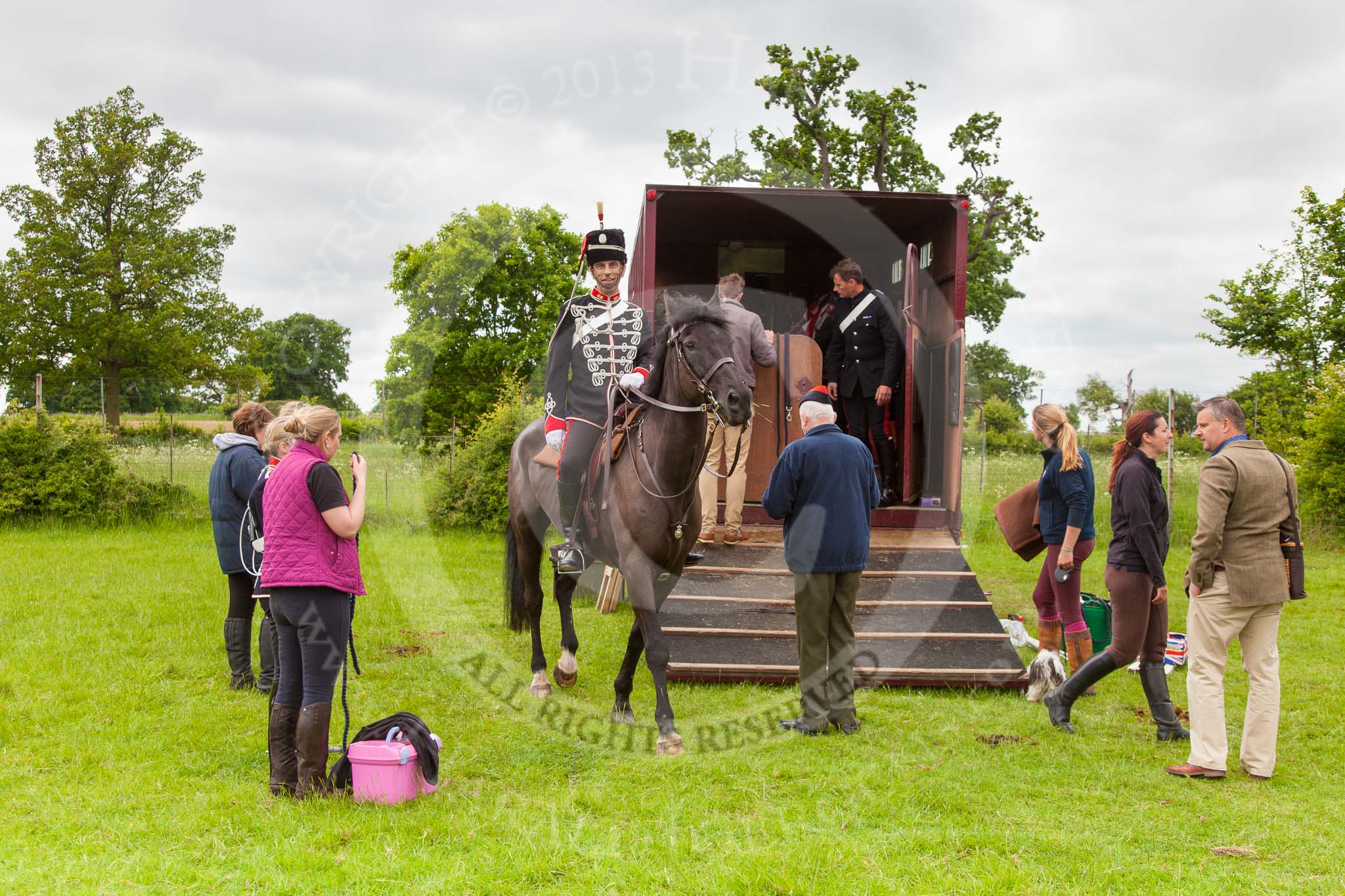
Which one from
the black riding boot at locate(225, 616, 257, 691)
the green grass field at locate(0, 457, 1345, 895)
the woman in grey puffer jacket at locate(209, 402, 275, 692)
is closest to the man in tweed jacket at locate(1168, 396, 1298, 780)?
the green grass field at locate(0, 457, 1345, 895)

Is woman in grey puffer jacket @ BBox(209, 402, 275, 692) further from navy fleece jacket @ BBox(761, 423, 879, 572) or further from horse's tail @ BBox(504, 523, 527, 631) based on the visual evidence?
navy fleece jacket @ BBox(761, 423, 879, 572)

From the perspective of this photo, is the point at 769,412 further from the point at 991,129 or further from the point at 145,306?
the point at 991,129

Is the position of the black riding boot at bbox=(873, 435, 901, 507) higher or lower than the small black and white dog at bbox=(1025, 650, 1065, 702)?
higher

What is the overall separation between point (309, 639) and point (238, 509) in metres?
2.08

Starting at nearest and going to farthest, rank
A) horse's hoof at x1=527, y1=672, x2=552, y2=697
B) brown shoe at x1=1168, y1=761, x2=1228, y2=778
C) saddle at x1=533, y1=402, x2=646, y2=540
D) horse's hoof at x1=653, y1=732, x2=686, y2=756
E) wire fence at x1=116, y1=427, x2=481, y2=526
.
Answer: brown shoe at x1=1168, y1=761, x2=1228, y2=778 < horse's hoof at x1=653, y1=732, x2=686, y2=756 < saddle at x1=533, y1=402, x2=646, y2=540 < horse's hoof at x1=527, y1=672, x2=552, y2=697 < wire fence at x1=116, y1=427, x2=481, y2=526

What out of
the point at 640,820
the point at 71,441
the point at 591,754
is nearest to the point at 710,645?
the point at 591,754

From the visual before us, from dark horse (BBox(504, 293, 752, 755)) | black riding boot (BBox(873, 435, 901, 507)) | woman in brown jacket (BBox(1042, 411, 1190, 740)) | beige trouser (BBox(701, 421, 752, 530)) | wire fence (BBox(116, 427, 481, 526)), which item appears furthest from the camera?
wire fence (BBox(116, 427, 481, 526))

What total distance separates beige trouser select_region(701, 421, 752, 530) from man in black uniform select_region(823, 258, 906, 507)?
914 millimetres

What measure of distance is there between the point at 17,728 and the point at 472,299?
12906 millimetres

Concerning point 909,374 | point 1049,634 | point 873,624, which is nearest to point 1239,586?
point 1049,634

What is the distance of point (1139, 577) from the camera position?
4812mm

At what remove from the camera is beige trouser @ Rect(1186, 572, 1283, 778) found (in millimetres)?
4332

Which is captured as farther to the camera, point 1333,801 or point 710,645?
point 710,645

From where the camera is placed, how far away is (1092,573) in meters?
11.1
